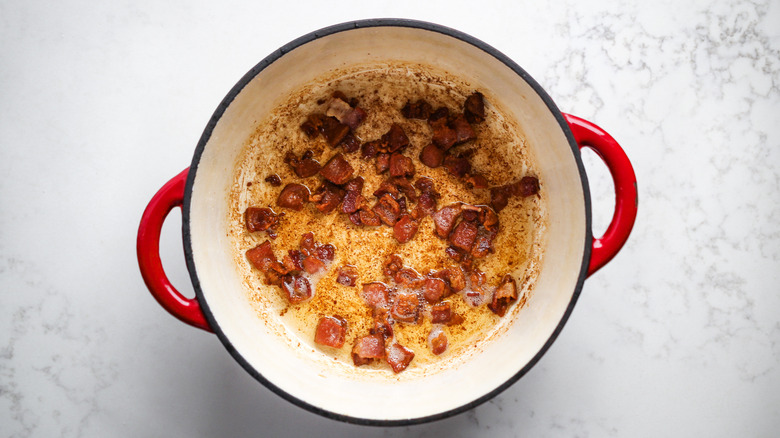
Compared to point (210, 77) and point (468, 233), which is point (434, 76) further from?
point (210, 77)

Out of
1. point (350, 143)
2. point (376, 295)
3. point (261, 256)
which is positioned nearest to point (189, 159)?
point (261, 256)

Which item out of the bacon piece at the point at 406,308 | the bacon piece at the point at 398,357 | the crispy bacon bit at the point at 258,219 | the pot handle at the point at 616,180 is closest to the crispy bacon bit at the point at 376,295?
the bacon piece at the point at 406,308

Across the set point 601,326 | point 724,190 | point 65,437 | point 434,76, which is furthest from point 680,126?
point 65,437

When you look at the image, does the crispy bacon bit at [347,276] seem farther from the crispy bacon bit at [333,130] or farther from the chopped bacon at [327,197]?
the crispy bacon bit at [333,130]

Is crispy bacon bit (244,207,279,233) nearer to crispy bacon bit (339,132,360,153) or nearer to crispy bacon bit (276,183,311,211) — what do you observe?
crispy bacon bit (276,183,311,211)

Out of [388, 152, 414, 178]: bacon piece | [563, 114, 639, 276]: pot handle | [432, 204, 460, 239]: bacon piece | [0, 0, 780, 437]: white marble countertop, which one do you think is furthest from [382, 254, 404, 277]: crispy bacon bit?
[563, 114, 639, 276]: pot handle
